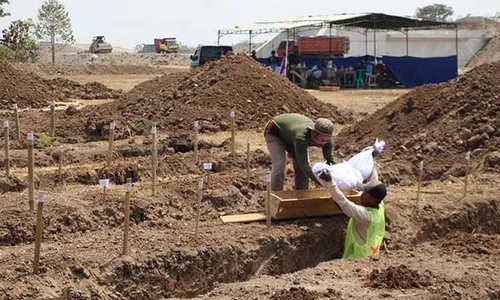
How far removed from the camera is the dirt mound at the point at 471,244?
761 centimetres

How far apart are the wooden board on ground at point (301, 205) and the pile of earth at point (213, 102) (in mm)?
7928

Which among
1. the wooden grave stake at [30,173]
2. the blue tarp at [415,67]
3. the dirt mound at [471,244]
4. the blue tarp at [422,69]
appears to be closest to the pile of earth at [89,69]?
the blue tarp at [415,67]

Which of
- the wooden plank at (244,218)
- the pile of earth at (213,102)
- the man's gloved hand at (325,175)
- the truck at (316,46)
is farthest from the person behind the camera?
the truck at (316,46)

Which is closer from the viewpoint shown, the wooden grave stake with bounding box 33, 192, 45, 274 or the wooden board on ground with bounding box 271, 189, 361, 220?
the wooden grave stake with bounding box 33, 192, 45, 274

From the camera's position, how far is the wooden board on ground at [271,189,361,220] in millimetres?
8477

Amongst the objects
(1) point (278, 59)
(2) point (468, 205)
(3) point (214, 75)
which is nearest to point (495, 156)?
(2) point (468, 205)

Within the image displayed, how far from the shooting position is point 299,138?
Result: 809cm

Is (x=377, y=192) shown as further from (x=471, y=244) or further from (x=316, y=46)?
(x=316, y=46)

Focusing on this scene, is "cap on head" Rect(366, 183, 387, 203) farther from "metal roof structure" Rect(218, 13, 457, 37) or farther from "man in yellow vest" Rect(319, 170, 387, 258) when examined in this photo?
"metal roof structure" Rect(218, 13, 457, 37)

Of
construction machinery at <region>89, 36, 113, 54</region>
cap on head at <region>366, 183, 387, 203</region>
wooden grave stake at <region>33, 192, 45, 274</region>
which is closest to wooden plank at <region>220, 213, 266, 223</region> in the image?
cap on head at <region>366, 183, 387, 203</region>

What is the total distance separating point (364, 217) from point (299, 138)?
3.74 feet

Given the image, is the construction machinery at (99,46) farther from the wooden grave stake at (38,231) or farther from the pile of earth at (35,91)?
the wooden grave stake at (38,231)

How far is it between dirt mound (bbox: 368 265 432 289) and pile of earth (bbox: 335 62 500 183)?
5067mm

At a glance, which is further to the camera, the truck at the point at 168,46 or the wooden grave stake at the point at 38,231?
the truck at the point at 168,46
